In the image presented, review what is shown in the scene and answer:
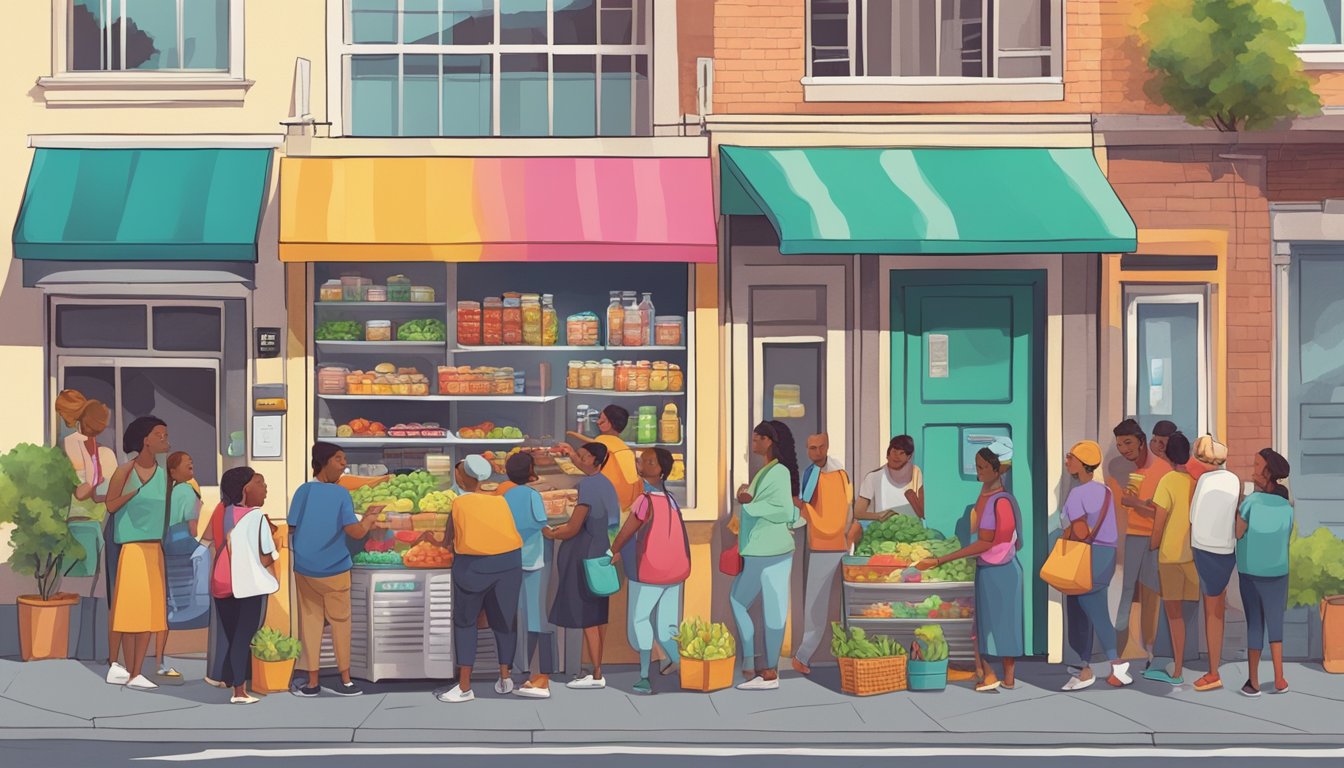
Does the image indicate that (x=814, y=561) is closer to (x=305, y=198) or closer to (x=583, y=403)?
(x=583, y=403)

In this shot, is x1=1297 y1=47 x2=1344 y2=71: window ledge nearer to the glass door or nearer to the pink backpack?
the glass door

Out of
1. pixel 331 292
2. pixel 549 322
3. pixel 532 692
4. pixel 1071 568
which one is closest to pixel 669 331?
pixel 549 322

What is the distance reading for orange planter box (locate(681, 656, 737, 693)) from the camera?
1240 cm

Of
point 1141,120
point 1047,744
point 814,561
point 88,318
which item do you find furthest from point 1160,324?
point 88,318

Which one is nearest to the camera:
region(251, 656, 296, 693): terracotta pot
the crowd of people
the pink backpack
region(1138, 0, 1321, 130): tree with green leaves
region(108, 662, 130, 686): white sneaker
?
the crowd of people

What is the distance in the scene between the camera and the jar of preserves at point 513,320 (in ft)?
46.5

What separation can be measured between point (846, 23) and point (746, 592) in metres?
5.01

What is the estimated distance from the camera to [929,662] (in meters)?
12.4

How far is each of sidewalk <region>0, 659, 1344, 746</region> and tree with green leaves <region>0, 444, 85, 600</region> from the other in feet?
3.36

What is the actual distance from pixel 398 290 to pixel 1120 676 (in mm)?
6608

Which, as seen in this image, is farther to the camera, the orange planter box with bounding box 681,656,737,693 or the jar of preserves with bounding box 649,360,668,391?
the jar of preserves with bounding box 649,360,668,391

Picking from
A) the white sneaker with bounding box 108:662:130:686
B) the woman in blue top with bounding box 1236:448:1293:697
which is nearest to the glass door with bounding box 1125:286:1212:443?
the woman in blue top with bounding box 1236:448:1293:697

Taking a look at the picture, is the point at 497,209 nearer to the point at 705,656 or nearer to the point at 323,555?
the point at 323,555

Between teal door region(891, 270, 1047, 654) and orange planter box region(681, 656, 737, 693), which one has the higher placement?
teal door region(891, 270, 1047, 654)
